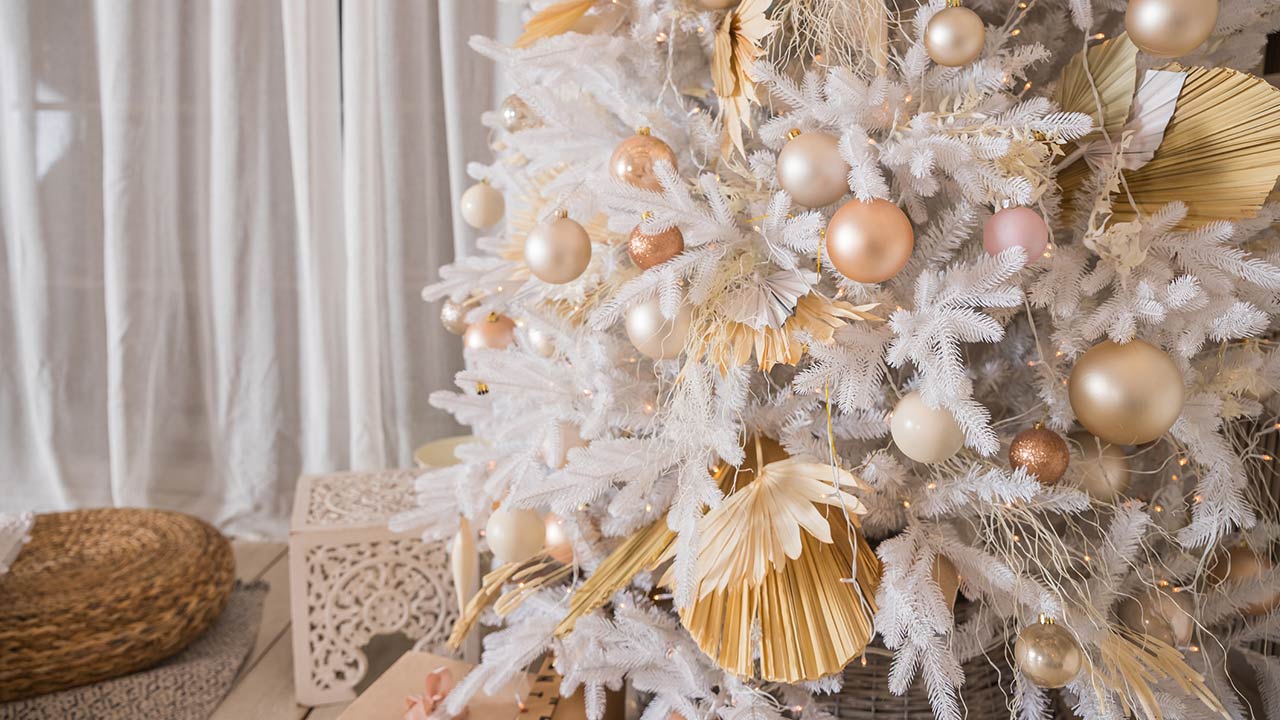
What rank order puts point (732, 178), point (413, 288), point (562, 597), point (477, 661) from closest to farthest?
point (732, 178), point (562, 597), point (477, 661), point (413, 288)

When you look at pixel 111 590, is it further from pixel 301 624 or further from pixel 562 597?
pixel 562 597

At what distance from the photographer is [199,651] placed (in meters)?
1.26

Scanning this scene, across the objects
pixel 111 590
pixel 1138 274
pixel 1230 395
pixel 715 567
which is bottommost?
pixel 111 590

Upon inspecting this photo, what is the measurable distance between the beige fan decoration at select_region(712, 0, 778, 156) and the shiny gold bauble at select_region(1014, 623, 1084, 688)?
444mm

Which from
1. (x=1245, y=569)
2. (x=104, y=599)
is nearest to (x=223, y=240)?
(x=104, y=599)

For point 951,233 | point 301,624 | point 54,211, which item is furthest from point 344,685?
point 54,211

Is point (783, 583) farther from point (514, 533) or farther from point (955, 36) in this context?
point (955, 36)

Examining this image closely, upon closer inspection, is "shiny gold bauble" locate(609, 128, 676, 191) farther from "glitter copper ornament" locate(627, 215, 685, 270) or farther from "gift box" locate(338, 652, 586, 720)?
"gift box" locate(338, 652, 586, 720)

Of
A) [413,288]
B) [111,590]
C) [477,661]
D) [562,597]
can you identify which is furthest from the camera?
[413,288]

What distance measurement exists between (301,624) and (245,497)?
2.44 ft

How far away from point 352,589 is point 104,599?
12.1 inches

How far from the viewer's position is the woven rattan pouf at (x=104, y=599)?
42.9 inches

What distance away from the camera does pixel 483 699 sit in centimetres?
97

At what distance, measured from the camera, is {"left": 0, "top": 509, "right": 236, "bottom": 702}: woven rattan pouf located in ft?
3.58
